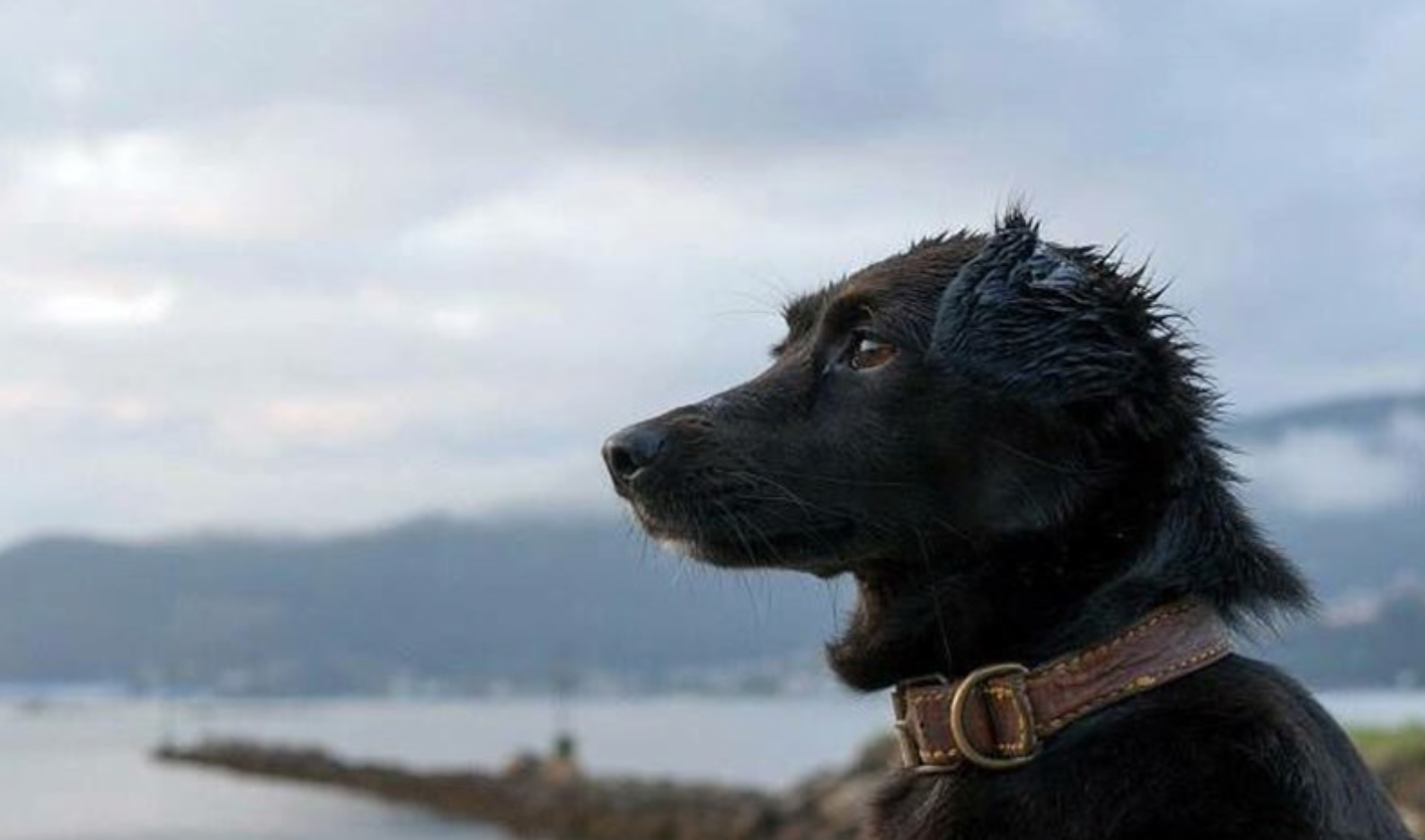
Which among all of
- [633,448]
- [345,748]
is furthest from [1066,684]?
[345,748]

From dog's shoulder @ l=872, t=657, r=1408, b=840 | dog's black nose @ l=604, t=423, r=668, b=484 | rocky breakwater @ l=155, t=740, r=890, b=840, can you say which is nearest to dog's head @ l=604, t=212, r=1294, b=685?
dog's black nose @ l=604, t=423, r=668, b=484

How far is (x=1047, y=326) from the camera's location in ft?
11.4

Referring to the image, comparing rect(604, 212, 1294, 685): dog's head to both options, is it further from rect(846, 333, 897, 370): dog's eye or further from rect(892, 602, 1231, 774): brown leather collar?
rect(892, 602, 1231, 774): brown leather collar

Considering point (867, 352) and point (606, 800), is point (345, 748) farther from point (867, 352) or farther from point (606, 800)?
point (867, 352)

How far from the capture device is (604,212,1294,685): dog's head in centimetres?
345

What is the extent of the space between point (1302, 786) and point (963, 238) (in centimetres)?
130

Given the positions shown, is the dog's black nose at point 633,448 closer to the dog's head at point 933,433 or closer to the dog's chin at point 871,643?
the dog's head at point 933,433

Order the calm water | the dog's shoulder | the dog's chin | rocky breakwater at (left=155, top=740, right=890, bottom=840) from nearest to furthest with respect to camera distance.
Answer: the dog's shoulder, the dog's chin, rocky breakwater at (left=155, top=740, right=890, bottom=840), the calm water

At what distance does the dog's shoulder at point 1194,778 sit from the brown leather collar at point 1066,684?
0.09ft

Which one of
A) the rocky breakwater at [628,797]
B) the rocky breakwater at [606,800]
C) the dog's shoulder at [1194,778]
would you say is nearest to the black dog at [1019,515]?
the dog's shoulder at [1194,778]

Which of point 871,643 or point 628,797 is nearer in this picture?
point 871,643

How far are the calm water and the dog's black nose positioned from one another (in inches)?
27.9

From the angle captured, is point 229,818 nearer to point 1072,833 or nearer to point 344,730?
point 1072,833

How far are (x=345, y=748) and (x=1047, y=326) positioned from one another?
92.0 m
